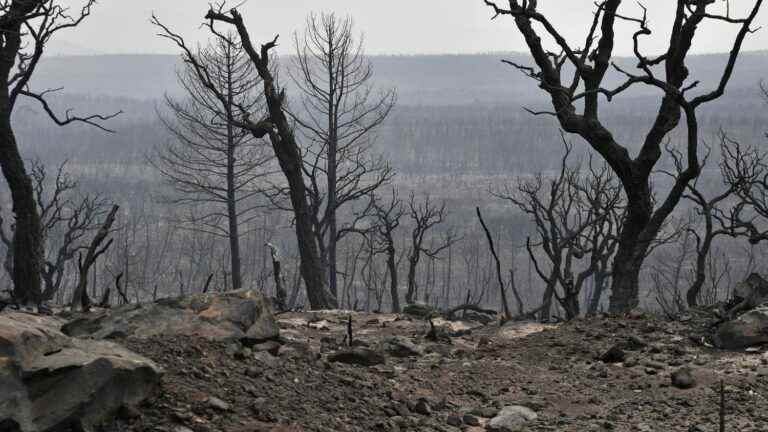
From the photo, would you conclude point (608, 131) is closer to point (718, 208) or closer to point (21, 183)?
point (21, 183)

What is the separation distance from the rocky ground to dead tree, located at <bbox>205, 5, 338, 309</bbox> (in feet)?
17.9

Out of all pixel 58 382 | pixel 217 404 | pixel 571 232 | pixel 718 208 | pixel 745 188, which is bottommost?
pixel 217 404

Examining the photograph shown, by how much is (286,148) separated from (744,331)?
7.89 m

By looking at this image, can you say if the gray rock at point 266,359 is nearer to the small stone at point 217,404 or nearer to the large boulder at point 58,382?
the small stone at point 217,404

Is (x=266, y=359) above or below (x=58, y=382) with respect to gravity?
below

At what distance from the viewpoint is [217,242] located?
106625 mm

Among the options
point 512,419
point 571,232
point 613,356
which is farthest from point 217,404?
point 571,232

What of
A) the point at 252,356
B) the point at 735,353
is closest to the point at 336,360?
the point at 252,356

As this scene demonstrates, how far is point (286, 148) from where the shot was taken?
12656 mm

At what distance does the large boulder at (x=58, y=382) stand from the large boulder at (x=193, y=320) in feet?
3.76

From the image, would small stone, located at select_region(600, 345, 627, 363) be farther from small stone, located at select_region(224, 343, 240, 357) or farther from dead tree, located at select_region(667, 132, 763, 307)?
dead tree, located at select_region(667, 132, 763, 307)

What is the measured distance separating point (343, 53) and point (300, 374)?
20.5m

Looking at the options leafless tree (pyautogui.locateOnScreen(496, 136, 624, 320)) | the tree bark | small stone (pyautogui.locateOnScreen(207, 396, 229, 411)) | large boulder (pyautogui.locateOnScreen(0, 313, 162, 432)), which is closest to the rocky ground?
small stone (pyautogui.locateOnScreen(207, 396, 229, 411))

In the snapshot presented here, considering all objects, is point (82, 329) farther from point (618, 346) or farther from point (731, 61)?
point (731, 61)
